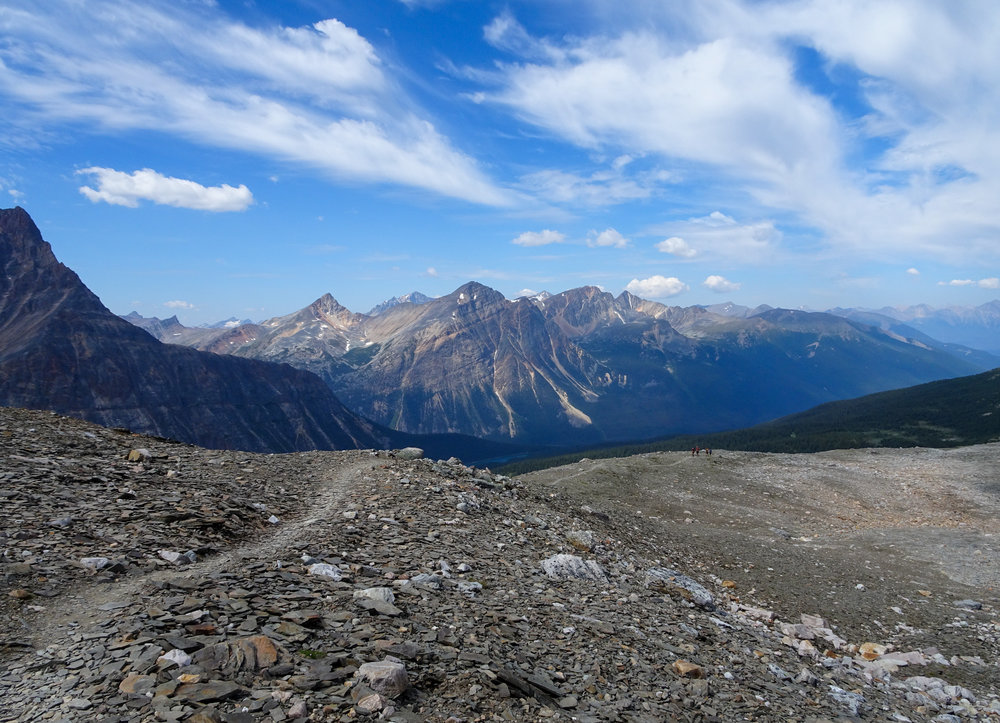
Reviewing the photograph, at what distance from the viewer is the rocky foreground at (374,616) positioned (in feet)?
22.8

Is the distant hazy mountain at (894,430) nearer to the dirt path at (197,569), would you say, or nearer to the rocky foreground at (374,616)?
the rocky foreground at (374,616)

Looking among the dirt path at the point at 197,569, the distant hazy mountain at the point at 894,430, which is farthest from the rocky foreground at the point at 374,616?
the distant hazy mountain at the point at 894,430

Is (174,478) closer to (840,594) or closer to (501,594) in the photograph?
(501,594)

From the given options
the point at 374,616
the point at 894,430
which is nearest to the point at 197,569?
the point at 374,616

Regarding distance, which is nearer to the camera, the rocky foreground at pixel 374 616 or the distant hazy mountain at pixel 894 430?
the rocky foreground at pixel 374 616

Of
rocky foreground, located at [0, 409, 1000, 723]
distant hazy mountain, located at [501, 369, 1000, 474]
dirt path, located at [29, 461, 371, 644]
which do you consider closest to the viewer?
rocky foreground, located at [0, 409, 1000, 723]

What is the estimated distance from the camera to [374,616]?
30.4ft

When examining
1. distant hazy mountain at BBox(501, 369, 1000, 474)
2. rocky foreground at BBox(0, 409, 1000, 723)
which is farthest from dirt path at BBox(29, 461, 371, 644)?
distant hazy mountain at BBox(501, 369, 1000, 474)

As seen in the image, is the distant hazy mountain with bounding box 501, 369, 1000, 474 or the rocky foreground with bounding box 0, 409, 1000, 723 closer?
the rocky foreground with bounding box 0, 409, 1000, 723

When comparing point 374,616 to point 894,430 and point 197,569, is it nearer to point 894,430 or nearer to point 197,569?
point 197,569

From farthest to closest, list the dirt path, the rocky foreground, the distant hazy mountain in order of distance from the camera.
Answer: the distant hazy mountain, the dirt path, the rocky foreground

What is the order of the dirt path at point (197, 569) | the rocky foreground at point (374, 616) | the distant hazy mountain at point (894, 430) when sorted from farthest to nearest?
the distant hazy mountain at point (894, 430)
the dirt path at point (197, 569)
the rocky foreground at point (374, 616)

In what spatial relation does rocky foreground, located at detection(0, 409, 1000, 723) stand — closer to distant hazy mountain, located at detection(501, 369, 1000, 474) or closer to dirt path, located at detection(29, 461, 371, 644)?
dirt path, located at detection(29, 461, 371, 644)

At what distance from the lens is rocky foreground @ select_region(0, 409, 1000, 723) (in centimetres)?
694
